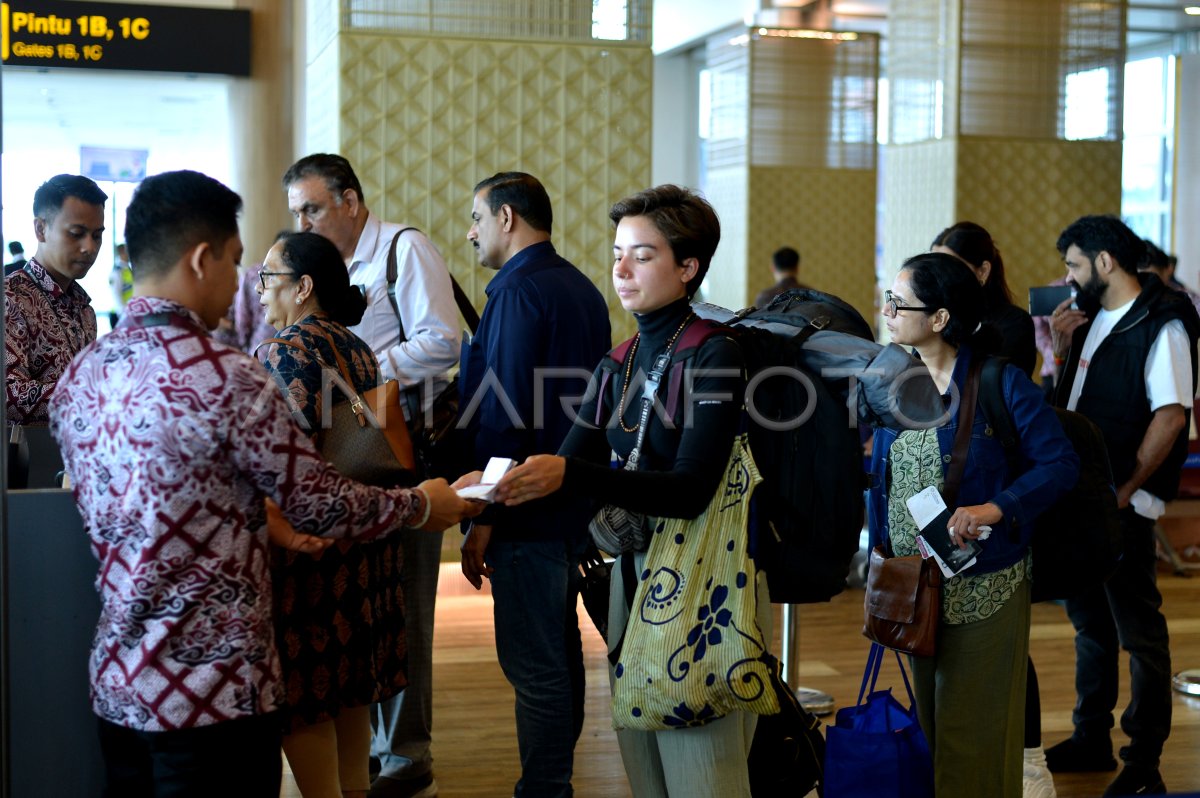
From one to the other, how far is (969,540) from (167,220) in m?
1.74

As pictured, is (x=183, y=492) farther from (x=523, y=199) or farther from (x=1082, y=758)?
(x=1082, y=758)

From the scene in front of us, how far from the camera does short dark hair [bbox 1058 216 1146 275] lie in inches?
146

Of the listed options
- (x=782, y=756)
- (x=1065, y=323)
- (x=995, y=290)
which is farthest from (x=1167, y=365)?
(x=782, y=756)

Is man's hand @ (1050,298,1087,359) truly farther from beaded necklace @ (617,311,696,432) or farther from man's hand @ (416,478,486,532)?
man's hand @ (416,478,486,532)

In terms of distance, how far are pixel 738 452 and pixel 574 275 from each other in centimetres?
110

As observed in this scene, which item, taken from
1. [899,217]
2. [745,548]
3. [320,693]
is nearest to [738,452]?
[745,548]

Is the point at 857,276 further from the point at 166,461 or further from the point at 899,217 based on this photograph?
the point at 166,461

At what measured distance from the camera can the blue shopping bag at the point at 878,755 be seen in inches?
107

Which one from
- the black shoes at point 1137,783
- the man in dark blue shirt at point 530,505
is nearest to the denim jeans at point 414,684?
the man in dark blue shirt at point 530,505

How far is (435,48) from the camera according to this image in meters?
6.33

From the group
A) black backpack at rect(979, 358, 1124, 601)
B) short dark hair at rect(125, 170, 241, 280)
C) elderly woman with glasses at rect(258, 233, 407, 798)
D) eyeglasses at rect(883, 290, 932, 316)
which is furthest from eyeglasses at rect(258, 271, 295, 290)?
black backpack at rect(979, 358, 1124, 601)

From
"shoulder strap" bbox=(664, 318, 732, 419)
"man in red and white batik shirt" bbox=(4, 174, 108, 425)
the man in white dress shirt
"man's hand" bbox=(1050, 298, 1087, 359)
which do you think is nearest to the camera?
"shoulder strap" bbox=(664, 318, 732, 419)

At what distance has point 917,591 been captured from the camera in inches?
112

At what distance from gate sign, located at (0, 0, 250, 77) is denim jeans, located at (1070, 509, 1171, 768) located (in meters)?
9.06
